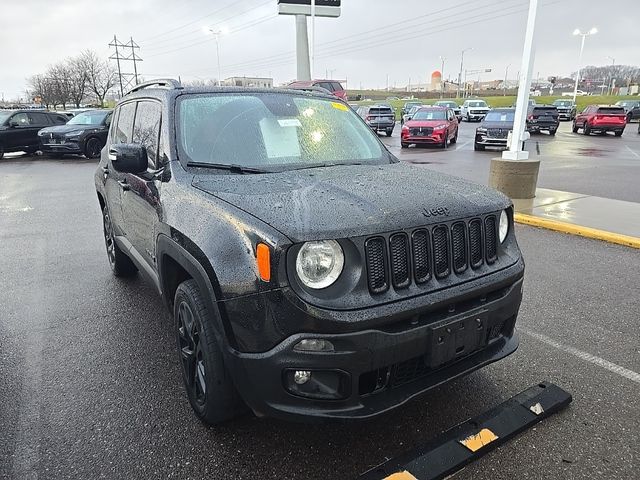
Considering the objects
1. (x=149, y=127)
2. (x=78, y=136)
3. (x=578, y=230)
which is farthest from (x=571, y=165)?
(x=78, y=136)

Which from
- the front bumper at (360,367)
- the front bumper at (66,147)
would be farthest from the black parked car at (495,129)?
the front bumper at (360,367)

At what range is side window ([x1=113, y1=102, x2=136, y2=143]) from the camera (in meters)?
4.04

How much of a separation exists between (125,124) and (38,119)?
18.0 metres

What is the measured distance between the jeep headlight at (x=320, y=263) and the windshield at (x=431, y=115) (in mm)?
20051

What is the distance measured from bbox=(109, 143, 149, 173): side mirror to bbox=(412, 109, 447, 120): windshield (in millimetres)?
19266

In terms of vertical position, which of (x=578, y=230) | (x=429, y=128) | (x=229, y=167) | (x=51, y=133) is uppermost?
(x=229, y=167)

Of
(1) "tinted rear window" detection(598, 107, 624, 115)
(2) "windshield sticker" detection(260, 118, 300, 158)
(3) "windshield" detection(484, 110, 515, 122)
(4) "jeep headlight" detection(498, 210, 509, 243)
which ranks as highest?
(2) "windshield sticker" detection(260, 118, 300, 158)

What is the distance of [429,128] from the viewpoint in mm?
19844

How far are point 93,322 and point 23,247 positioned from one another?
10.2 ft

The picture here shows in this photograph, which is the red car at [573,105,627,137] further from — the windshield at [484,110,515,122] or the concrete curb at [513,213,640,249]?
the concrete curb at [513,213,640,249]

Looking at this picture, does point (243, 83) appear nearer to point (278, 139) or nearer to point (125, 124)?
point (125, 124)

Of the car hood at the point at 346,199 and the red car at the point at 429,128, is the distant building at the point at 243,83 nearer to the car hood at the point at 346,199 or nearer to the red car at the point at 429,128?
the car hood at the point at 346,199

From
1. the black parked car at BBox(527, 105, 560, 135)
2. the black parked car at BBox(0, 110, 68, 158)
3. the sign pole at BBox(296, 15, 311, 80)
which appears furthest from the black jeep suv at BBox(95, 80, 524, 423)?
the sign pole at BBox(296, 15, 311, 80)

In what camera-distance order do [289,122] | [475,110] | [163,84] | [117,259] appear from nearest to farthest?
[289,122] → [163,84] → [117,259] → [475,110]
